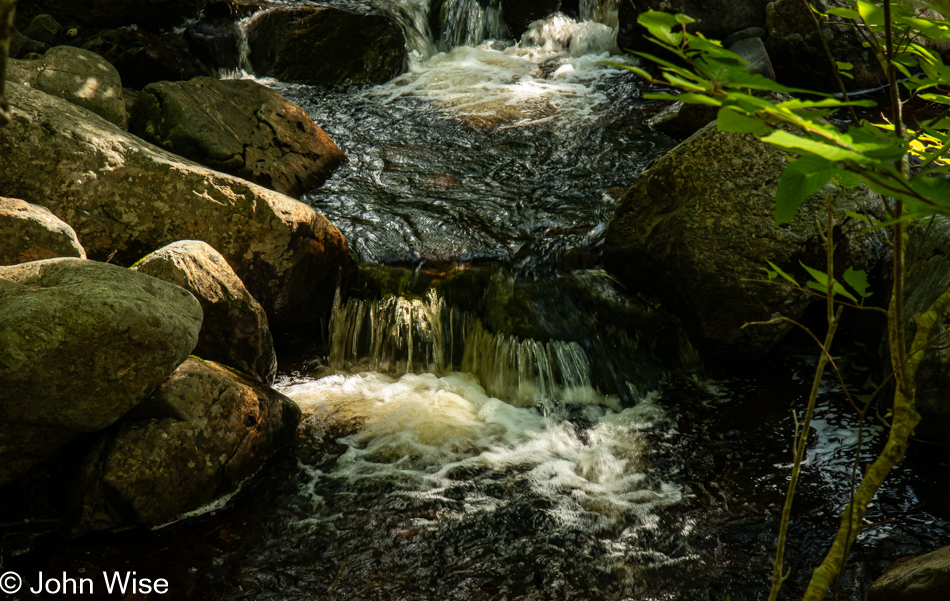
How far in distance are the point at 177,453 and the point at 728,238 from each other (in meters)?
4.32

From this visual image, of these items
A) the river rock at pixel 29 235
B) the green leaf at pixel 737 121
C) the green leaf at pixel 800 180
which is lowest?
the river rock at pixel 29 235

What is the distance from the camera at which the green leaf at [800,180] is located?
1.06 m

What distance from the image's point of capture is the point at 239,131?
715 centimetres

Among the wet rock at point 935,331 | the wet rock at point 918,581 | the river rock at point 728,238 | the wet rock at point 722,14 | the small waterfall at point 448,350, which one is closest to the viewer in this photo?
the wet rock at point 918,581

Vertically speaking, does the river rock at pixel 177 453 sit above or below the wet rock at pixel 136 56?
below

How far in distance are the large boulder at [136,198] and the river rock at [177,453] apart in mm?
1330

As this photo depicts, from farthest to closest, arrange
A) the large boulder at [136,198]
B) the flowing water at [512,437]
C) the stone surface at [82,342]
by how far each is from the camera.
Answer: the large boulder at [136,198], the flowing water at [512,437], the stone surface at [82,342]

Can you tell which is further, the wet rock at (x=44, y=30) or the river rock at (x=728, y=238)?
the wet rock at (x=44, y=30)

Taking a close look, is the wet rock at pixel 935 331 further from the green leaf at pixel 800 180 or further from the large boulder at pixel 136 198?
the large boulder at pixel 136 198

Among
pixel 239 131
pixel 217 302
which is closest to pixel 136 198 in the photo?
pixel 217 302

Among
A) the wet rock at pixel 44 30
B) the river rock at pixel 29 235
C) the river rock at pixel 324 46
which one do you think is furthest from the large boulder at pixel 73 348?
the river rock at pixel 324 46

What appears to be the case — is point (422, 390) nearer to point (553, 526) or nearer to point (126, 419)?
point (553, 526)

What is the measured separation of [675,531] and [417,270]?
131 inches

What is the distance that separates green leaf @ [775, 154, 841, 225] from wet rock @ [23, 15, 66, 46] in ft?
34.5
